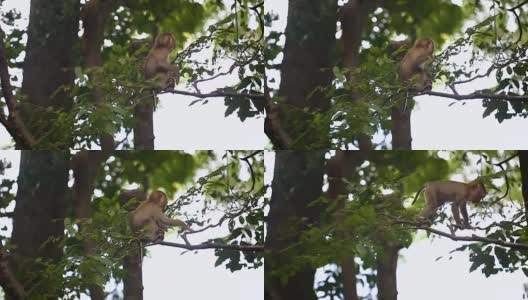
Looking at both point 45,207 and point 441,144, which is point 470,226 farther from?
point 45,207

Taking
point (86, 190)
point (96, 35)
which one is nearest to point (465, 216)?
point (86, 190)

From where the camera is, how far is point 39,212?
434 centimetres

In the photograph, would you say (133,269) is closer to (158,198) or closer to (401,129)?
(158,198)

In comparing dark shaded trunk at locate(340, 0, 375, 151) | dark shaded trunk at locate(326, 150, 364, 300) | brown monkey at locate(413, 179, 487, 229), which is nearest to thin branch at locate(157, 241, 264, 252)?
dark shaded trunk at locate(326, 150, 364, 300)

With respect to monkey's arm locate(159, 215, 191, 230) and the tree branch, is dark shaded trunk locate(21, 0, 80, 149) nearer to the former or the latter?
the tree branch

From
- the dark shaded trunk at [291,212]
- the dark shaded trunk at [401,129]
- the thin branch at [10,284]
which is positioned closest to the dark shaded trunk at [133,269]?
the thin branch at [10,284]

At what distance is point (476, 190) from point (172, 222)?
1.41 m

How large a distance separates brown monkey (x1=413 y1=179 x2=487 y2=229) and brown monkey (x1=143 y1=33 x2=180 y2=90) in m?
1.26

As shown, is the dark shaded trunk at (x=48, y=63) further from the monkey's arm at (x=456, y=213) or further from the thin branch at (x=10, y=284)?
the monkey's arm at (x=456, y=213)

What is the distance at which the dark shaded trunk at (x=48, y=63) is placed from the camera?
4293 millimetres

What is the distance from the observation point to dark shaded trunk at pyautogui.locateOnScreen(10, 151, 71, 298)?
14.1ft

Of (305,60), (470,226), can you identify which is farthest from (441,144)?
(305,60)

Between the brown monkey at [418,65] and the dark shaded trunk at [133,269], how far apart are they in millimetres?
1331

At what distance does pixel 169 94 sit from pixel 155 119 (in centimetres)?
13
